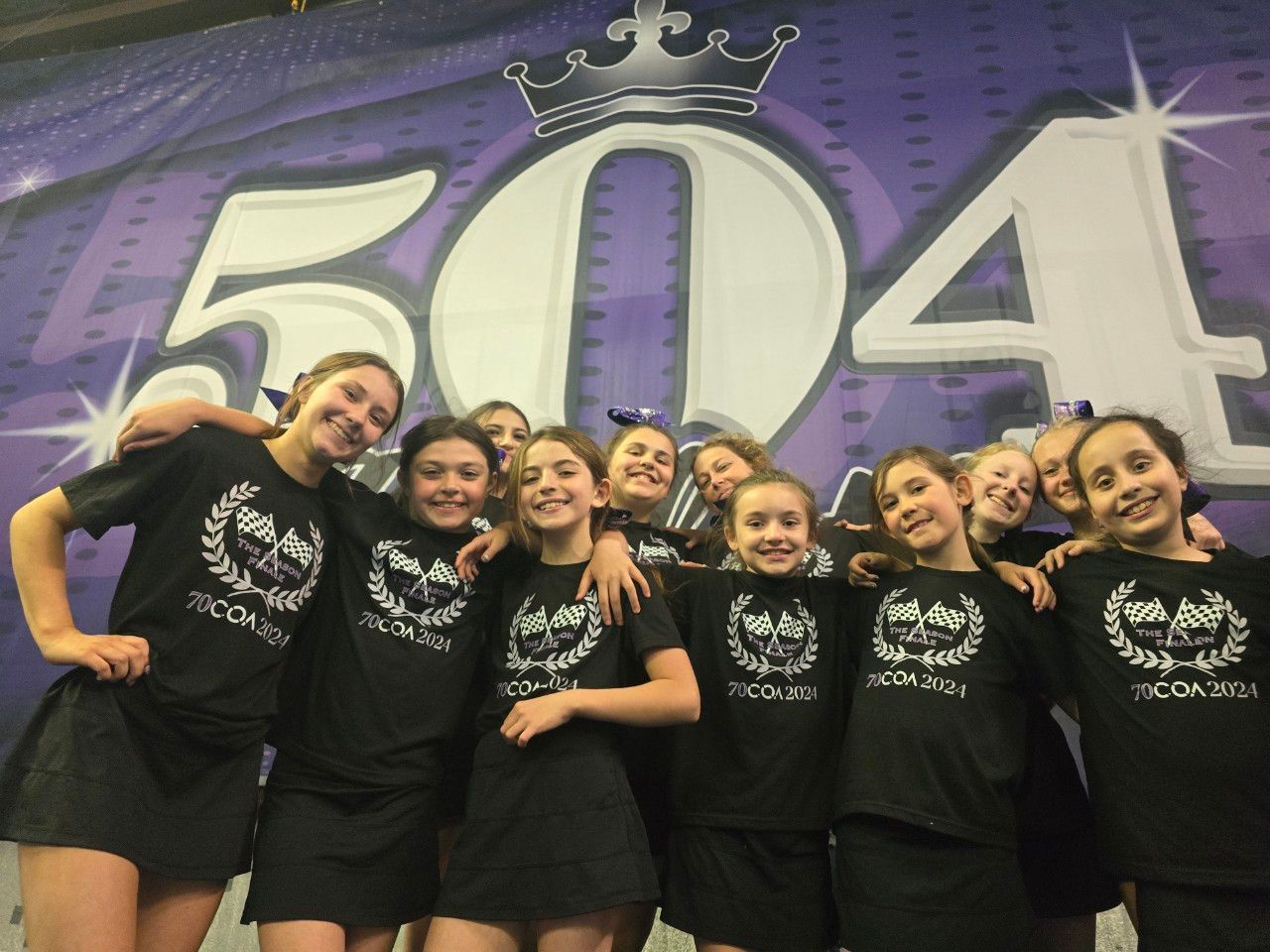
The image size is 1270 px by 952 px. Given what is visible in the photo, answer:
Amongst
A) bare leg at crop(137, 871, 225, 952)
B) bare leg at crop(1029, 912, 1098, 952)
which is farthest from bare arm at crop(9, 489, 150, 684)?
bare leg at crop(1029, 912, 1098, 952)

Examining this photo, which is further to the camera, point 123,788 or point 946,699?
point 946,699

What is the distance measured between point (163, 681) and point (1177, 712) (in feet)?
5.66

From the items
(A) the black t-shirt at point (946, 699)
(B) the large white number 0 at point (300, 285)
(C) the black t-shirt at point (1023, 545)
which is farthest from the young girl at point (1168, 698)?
(B) the large white number 0 at point (300, 285)

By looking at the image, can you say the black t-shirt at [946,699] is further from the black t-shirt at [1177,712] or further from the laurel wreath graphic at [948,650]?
the black t-shirt at [1177,712]

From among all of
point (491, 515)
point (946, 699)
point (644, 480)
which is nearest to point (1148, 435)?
point (946, 699)

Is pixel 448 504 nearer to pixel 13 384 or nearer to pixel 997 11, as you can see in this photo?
pixel 13 384

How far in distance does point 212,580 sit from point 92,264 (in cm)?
309

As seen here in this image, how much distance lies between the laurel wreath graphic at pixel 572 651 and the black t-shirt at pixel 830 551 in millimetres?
534

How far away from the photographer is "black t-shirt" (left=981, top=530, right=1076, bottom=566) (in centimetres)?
214

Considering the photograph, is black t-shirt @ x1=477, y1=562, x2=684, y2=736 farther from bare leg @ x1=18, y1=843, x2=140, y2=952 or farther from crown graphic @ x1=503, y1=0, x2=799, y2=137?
crown graphic @ x1=503, y1=0, x2=799, y2=137

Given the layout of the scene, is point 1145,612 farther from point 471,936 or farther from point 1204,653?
point 471,936

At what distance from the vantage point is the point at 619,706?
1479mm

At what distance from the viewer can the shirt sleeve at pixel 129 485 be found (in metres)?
1.52

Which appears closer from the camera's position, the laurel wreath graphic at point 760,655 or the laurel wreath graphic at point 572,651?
the laurel wreath graphic at point 572,651
